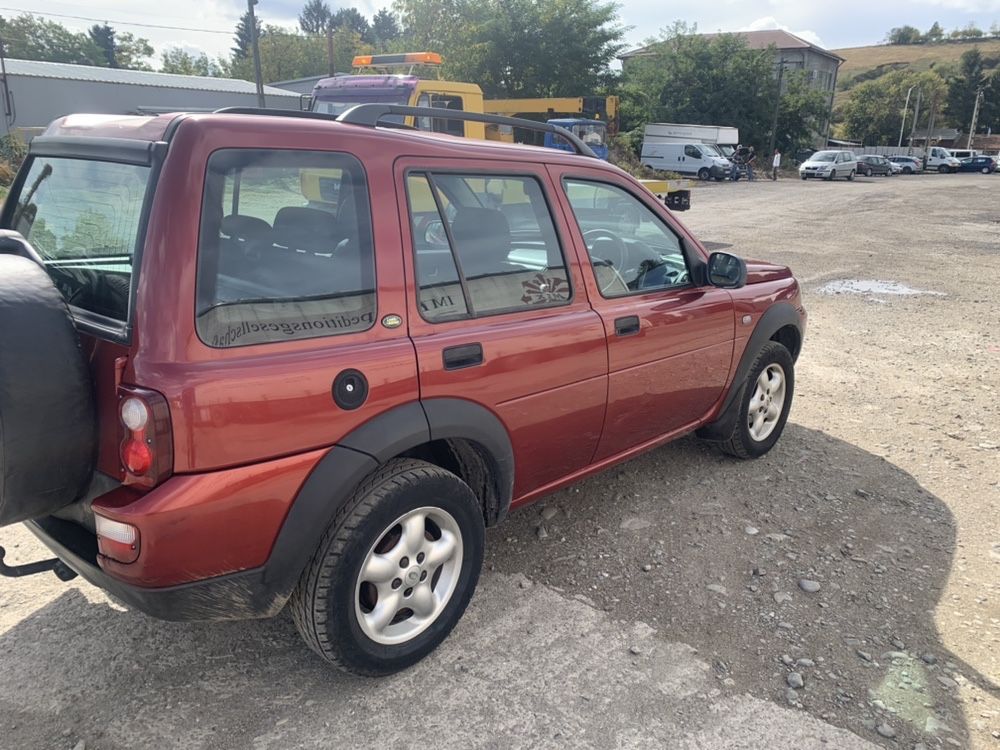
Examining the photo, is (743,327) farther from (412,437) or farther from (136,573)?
(136,573)

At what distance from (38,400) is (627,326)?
7.23 ft

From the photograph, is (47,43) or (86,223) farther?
(47,43)

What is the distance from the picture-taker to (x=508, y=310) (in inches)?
112

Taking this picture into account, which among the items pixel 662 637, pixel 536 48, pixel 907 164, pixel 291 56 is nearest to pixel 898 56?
pixel 907 164

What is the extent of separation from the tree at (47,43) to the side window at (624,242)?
276 feet

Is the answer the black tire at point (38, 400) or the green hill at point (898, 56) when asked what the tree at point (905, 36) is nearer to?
the green hill at point (898, 56)

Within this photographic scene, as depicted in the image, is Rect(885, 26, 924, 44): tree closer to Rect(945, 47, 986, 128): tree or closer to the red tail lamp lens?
Rect(945, 47, 986, 128): tree

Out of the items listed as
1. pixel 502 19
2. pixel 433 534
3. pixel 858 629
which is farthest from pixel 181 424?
pixel 502 19

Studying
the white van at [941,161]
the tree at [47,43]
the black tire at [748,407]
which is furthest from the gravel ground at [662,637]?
the tree at [47,43]

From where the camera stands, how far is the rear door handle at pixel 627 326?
10.6ft

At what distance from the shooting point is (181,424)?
1.99 m

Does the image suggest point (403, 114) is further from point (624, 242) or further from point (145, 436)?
point (145, 436)

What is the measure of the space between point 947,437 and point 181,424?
481 cm

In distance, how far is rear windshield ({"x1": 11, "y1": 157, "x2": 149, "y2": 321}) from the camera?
221 cm
